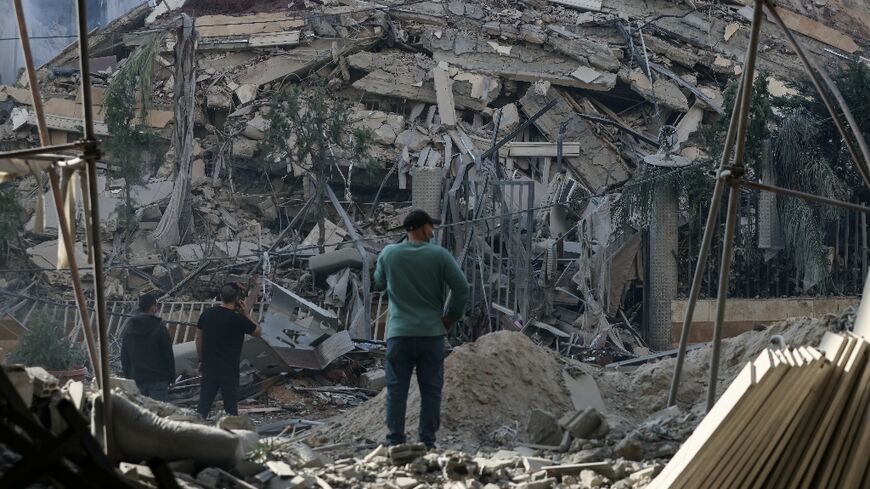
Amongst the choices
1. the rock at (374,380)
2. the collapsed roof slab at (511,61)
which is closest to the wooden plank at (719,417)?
the rock at (374,380)

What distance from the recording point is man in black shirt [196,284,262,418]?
30.7 ft

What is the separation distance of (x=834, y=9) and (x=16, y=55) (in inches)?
765

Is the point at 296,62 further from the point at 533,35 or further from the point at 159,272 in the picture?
the point at 159,272

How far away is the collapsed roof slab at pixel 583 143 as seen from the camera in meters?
23.9

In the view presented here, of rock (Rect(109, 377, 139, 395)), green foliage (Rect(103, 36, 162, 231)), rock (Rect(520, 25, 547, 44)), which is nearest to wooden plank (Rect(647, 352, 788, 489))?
rock (Rect(109, 377, 139, 395))

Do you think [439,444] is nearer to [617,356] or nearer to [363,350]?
[363,350]

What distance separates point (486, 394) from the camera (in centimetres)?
887

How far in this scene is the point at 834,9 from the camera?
2839 centimetres

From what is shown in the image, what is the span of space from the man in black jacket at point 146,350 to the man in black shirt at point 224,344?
13.9 inches

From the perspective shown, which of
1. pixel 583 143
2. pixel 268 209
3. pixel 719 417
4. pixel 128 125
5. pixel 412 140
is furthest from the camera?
pixel 583 143

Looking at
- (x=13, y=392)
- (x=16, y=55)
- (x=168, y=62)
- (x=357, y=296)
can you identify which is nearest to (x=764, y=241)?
(x=357, y=296)

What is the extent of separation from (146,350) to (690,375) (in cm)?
441

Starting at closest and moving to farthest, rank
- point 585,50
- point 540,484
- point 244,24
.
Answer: point 540,484 < point 585,50 < point 244,24

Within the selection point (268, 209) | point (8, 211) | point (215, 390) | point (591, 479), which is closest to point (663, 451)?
point (591, 479)
